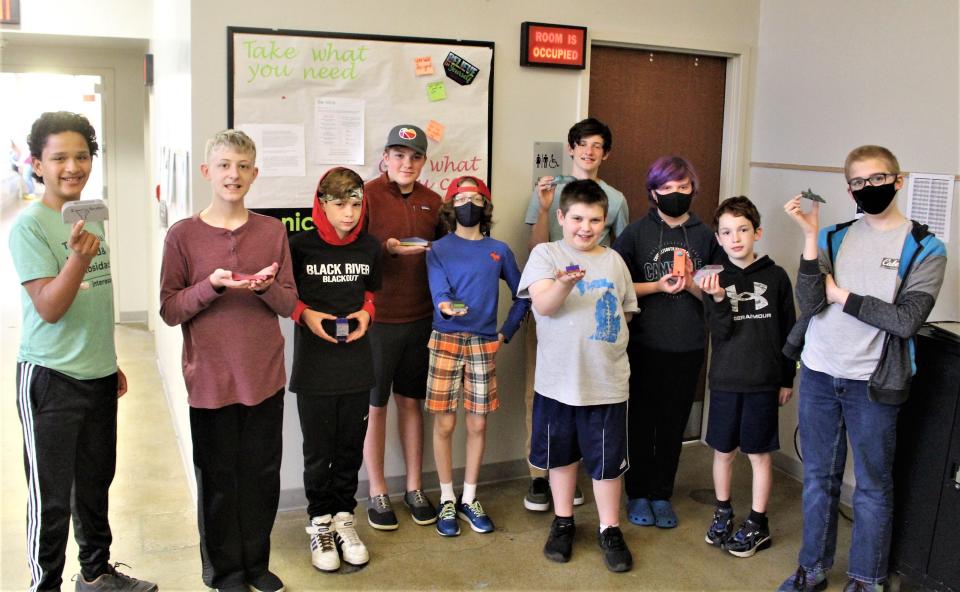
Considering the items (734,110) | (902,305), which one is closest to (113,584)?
(902,305)

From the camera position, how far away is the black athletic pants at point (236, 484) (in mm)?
2594

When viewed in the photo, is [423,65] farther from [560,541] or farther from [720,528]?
[720,528]

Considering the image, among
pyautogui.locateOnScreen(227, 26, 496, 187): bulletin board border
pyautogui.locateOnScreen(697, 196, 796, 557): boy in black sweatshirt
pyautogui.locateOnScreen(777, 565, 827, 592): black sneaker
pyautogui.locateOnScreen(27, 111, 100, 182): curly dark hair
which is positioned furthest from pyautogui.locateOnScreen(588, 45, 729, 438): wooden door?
pyautogui.locateOnScreen(27, 111, 100, 182): curly dark hair

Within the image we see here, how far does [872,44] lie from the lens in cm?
350

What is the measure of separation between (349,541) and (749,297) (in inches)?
65.2

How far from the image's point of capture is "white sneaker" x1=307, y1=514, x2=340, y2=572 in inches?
116

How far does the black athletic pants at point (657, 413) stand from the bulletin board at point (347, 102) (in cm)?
107

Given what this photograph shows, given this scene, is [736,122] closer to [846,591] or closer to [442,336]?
[442,336]

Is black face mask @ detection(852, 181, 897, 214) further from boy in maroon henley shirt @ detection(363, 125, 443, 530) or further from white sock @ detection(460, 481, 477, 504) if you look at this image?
white sock @ detection(460, 481, 477, 504)

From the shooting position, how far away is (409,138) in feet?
10.3

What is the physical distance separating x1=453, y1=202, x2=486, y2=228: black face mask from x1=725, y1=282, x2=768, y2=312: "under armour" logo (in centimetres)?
92

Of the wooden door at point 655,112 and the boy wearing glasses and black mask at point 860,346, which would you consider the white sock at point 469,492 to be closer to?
the boy wearing glasses and black mask at point 860,346

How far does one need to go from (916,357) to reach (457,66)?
2.00 metres

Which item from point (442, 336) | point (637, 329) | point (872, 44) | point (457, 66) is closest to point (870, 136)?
point (872, 44)
